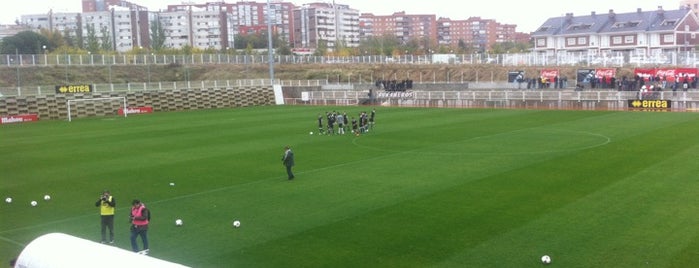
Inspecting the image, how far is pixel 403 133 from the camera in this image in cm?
3806

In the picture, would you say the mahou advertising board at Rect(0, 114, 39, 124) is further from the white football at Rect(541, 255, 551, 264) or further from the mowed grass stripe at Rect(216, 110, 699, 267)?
the white football at Rect(541, 255, 551, 264)

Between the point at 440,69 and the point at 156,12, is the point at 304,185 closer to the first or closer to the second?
the point at 440,69

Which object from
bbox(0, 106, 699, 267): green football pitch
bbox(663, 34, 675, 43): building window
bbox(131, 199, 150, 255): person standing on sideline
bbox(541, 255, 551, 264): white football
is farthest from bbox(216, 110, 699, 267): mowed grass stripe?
bbox(663, 34, 675, 43): building window

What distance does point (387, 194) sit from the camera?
2081 cm

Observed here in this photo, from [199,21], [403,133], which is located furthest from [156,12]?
[403,133]

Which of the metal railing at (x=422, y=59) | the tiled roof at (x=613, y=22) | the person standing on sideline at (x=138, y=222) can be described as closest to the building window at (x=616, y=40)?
the tiled roof at (x=613, y=22)

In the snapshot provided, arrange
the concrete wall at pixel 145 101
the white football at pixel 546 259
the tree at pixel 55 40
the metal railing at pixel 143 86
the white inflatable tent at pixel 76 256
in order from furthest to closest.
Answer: the tree at pixel 55 40
the metal railing at pixel 143 86
the concrete wall at pixel 145 101
the white football at pixel 546 259
the white inflatable tent at pixel 76 256

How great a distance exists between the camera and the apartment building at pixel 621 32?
101375 millimetres

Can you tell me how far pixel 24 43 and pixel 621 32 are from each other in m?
98.8

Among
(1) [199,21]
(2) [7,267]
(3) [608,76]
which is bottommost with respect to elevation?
(2) [7,267]

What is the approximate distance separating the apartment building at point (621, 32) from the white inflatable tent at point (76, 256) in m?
97.4

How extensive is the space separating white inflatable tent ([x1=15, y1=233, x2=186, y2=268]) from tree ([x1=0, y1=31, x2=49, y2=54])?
112732 millimetres

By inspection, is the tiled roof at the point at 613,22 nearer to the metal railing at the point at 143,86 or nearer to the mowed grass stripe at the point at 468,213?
the metal railing at the point at 143,86

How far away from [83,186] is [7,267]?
30.6ft
